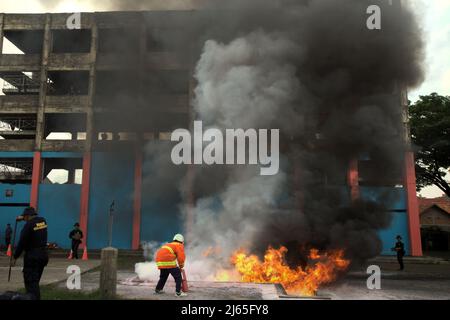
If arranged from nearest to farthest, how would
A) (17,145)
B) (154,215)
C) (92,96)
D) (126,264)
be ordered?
(126,264) < (154,215) < (92,96) < (17,145)

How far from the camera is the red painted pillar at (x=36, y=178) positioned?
22.5 m

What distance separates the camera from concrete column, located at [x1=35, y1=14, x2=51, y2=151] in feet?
77.2

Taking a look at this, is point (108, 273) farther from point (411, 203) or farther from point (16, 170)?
point (16, 170)

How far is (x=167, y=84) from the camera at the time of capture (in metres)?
23.1

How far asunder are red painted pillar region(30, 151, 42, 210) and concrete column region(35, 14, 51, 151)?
56 centimetres

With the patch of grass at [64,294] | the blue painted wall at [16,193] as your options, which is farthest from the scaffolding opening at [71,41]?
the patch of grass at [64,294]

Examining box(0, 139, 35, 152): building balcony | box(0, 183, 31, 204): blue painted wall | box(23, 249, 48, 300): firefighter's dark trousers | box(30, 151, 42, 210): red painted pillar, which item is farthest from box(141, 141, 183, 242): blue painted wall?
box(23, 249, 48, 300): firefighter's dark trousers

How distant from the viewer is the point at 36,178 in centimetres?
2283

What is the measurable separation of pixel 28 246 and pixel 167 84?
17.9 m

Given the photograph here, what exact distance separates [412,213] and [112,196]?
1715 cm

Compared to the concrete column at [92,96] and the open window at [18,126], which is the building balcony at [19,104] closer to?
the open window at [18,126]

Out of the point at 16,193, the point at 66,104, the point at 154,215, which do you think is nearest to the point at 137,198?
the point at 154,215
